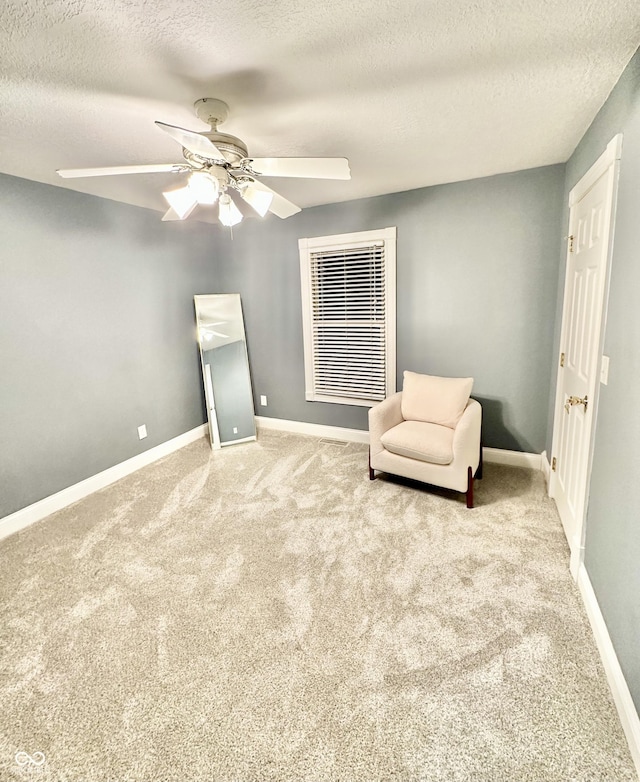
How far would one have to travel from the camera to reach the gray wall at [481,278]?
2992mm

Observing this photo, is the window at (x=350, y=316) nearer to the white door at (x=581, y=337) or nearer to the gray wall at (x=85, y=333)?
the gray wall at (x=85, y=333)

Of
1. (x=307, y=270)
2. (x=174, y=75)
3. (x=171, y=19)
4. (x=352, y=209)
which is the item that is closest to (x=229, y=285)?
(x=307, y=270)

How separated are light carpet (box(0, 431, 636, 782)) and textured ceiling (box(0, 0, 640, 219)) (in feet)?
7.81

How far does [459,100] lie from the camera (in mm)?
1826

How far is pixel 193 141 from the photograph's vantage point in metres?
1.39

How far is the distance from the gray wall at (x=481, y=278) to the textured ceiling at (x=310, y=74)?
0.58 m

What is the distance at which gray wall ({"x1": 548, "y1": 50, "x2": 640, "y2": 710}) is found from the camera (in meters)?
1.38

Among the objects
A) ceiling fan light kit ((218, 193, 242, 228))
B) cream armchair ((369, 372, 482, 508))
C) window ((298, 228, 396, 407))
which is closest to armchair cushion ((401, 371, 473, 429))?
cream armchair ((369, 372, 482, 508))

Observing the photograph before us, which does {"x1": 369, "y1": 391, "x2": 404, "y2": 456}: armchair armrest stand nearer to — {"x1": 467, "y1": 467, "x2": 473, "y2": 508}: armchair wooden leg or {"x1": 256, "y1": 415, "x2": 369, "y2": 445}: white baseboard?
{"x1": 467, "y1": 467, "x2": 473, "y2": 508}: armchair wooden leg

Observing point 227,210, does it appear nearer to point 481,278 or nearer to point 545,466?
point 481,278

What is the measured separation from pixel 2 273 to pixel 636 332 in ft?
11.6

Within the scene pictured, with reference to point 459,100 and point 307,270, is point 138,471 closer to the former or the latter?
point 307,270

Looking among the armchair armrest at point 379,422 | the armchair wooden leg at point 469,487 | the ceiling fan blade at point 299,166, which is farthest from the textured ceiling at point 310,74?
the armchair wooden leg at point 469,487

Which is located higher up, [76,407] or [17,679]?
[76,407]
